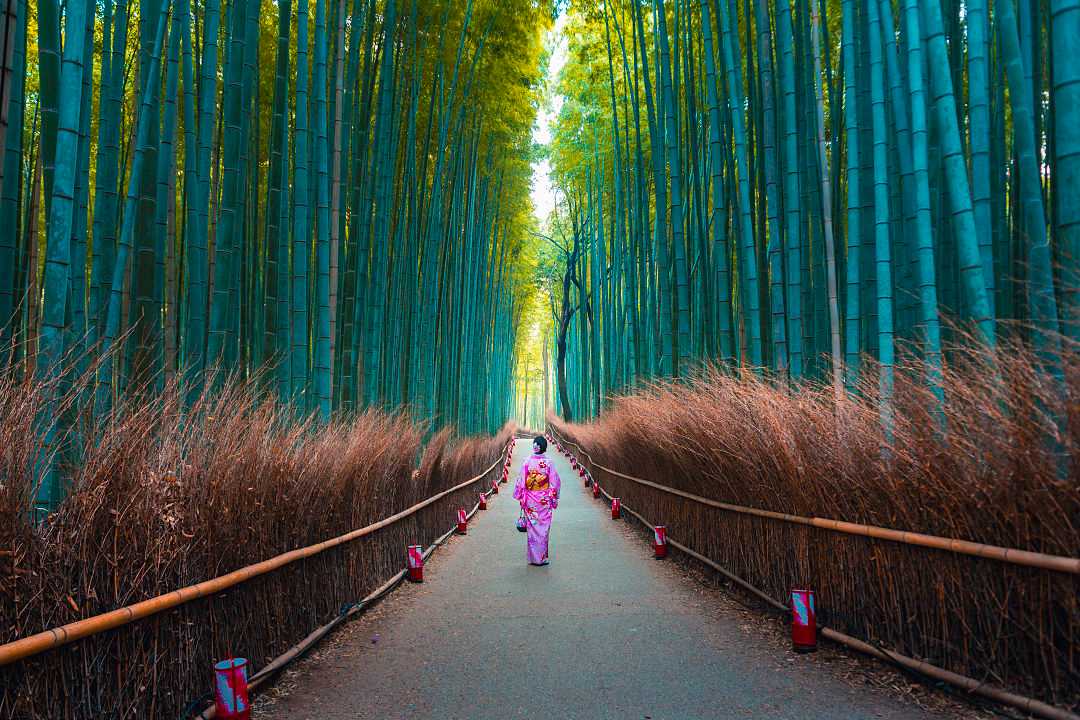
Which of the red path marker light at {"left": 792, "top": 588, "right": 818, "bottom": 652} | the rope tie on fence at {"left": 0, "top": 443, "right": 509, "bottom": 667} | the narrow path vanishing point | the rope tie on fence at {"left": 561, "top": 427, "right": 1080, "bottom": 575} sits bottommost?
the narrow path vanishing point

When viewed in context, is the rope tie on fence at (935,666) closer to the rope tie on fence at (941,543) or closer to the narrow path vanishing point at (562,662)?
the rope tie on fence at (941,543)

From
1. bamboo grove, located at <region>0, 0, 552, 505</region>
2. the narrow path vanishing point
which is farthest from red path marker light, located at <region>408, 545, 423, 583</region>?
bamboo grove, located at <region>0, 0, 552, 505</region>

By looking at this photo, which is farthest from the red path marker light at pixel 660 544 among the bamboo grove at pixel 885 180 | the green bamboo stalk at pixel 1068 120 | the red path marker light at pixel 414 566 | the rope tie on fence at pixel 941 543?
the green bamboo stalk at pixel 1068 120

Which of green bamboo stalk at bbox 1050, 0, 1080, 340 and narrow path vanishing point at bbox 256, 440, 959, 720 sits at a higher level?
green bamboo stalk at bbox 1050, 0, 1080, 340

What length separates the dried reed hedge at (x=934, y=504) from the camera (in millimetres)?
2109

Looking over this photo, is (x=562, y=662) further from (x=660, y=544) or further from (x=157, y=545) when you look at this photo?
(x=660, y=544)

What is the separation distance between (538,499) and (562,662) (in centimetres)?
263

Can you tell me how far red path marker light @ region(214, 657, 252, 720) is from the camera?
232cm

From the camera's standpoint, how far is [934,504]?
2.62 m

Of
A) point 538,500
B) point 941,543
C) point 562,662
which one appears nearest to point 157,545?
point 562,662

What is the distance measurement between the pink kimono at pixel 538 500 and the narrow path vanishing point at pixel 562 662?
0.51m

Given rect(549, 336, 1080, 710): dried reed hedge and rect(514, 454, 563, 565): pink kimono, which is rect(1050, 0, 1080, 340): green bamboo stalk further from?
rect(514, 454, 563, 565): pink kimono

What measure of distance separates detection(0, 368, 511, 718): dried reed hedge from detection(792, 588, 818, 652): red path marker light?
6.97 feet

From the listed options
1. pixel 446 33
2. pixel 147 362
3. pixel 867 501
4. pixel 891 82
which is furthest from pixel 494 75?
pixel 867 501
